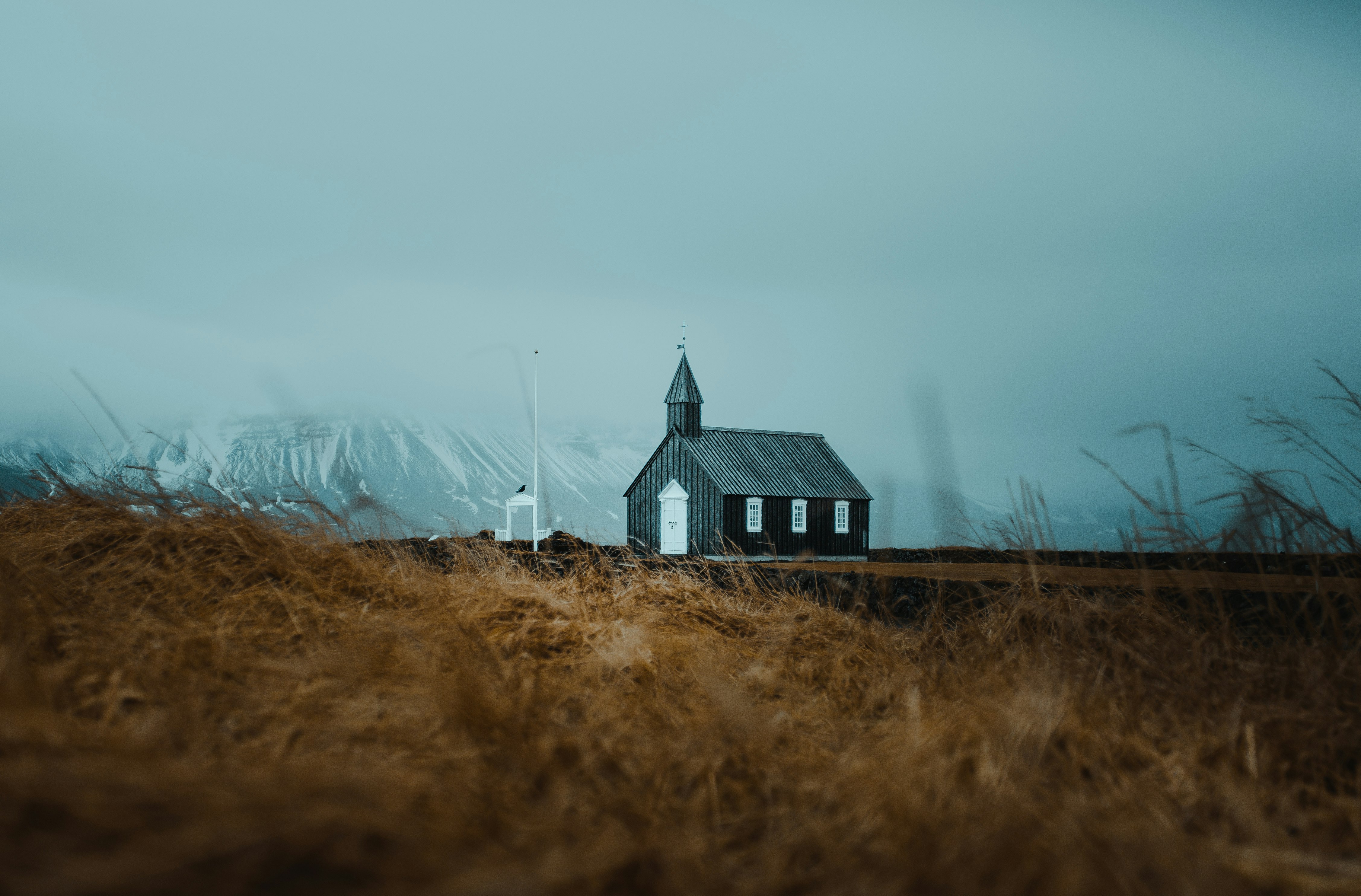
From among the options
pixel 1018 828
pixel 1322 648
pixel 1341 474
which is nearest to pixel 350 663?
pixel 1018 828

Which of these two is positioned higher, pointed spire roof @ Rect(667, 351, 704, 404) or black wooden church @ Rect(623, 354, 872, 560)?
pointed spire roof @ Rect(667, 351, 704, 404)

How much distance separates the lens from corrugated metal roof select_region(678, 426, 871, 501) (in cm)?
2581

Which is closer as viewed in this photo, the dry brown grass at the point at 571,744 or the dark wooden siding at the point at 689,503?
the dry brown grass at the point at 571,744

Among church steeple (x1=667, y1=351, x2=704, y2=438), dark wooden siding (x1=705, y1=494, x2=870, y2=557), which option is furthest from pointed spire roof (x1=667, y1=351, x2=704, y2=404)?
dark wooden siding (x1=705, y1=494, x2=870, y2=557)

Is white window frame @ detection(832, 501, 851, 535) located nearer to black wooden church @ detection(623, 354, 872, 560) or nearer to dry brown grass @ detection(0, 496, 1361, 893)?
black wooden church @ detection(623, 354, 872, 560)

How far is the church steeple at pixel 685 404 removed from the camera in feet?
88.0

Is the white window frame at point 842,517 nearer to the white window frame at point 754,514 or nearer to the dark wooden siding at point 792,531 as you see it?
the dark wooden siding at point 792,531

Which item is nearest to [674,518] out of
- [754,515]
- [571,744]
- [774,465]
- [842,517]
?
[754,515]

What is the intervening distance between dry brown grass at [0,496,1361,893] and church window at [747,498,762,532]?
20868mm

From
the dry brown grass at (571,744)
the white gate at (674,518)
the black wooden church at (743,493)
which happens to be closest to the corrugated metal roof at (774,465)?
the black wooden church at (743,493)

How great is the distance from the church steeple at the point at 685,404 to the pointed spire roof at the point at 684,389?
0.01m

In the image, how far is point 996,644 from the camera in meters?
4.54

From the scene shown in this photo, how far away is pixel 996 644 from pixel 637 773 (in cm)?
298

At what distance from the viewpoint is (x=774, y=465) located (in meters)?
27.2
